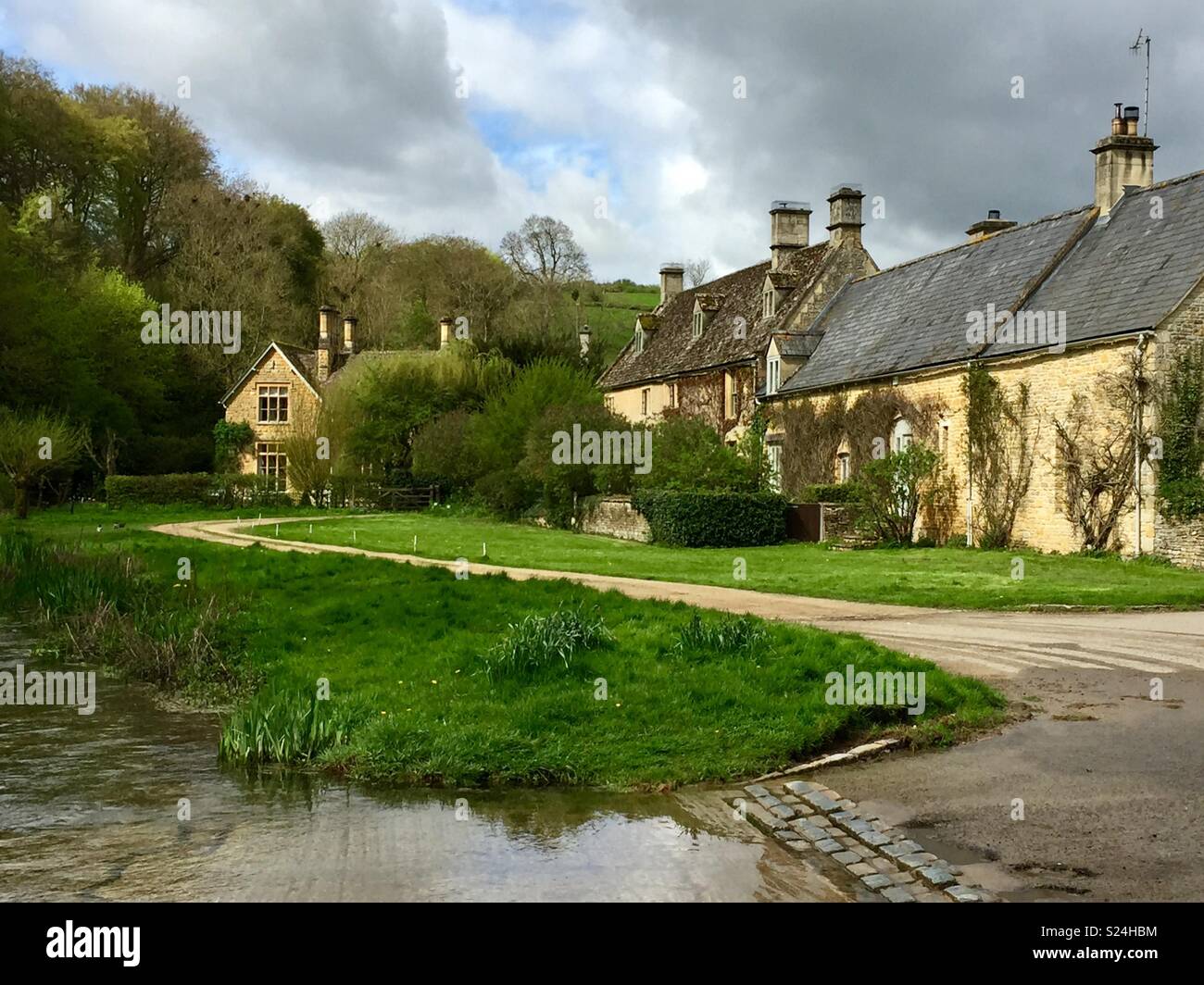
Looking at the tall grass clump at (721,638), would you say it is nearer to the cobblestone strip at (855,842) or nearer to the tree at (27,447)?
the cobblestone strip at (855,842)

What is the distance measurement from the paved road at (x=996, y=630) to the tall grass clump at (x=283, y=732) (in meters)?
6.40

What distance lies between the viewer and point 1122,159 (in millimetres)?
30469

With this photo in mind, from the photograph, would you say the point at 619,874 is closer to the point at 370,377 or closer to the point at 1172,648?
the point at 1172,648

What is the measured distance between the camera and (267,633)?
1449 cm

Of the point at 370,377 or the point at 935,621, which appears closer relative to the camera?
the point at 935,621

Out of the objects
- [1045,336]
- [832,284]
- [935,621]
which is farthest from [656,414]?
[935,621]

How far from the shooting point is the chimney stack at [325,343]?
57875mm

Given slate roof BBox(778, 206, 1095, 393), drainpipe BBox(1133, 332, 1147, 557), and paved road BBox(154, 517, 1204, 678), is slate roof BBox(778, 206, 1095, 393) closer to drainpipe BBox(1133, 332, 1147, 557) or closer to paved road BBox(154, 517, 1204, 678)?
drainpipe BBox(1133, 332, 1147, 557)

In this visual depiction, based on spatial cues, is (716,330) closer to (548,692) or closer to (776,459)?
(776,459)

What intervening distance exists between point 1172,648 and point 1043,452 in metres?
15.1

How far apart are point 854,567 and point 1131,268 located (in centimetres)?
1052
